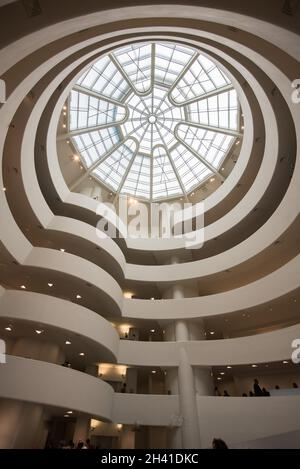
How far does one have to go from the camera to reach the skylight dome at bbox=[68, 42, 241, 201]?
80.6 ft

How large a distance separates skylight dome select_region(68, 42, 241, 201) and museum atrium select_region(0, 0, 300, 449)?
5.7 inches

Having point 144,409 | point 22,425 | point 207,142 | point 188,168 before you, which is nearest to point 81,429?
point 144,409

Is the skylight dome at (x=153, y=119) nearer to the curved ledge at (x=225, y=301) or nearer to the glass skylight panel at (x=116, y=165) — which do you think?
the glass skylight panel at (x=116, y=165)

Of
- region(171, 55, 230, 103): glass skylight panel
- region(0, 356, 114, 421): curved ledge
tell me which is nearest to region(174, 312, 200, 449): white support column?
region(0, 356, 114, 421): curved ledge

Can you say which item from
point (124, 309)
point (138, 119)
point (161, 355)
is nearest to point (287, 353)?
point (161, 355)

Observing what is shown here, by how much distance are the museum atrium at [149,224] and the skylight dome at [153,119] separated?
0.48 feet

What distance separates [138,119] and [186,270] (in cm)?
1607

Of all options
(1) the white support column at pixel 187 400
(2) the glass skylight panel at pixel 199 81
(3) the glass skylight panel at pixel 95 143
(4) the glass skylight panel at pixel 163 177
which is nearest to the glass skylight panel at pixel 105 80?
(3) the glass skylight panel at pixel 95 143

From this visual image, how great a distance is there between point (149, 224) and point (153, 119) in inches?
427

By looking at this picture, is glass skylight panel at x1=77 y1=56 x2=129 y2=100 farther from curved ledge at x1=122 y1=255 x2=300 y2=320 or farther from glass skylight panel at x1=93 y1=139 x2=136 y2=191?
curved ledge at x1=122 y1=255 x2=300 y2=320

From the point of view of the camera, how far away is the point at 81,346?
1898cm

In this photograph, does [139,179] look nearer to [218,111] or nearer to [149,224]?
[149,224]

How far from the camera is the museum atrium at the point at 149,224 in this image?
30.8 feet
